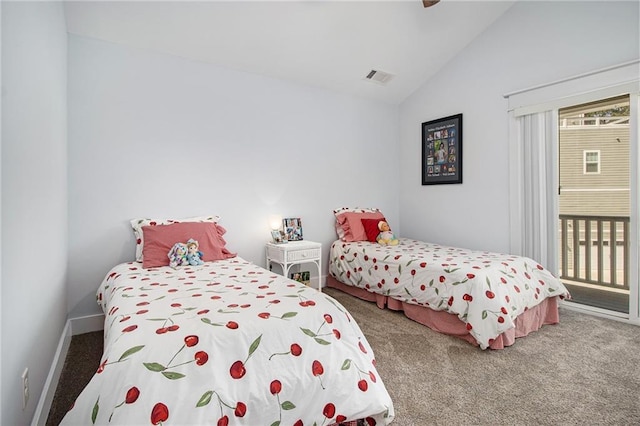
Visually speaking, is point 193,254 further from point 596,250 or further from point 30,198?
point 596,250

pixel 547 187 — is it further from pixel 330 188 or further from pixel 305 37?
pixel 305 37

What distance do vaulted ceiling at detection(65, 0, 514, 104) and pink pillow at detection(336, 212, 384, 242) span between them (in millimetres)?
1608

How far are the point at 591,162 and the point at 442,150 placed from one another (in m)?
1.89

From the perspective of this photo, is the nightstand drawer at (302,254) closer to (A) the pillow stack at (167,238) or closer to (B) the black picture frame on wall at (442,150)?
(A) the pillow stack at (167,238)

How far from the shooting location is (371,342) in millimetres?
2414

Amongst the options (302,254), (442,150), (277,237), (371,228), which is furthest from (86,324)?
(442,150)

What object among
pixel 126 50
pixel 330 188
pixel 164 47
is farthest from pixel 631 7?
pixel 126 50

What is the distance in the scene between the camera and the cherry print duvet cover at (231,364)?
3.41 ft

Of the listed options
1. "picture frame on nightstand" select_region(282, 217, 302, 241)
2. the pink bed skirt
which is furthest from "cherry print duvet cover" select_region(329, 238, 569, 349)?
"picture frame on nightstand" select_region(282, 217, 302, 241)

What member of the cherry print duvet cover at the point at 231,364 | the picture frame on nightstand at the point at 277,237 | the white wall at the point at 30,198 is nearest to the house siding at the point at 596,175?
the picture frame on nightstand at the point at 277,237

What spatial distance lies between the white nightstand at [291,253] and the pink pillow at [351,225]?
23.2 inches

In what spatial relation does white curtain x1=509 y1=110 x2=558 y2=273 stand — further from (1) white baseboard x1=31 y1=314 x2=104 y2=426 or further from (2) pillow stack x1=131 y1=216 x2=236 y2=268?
(1) white baseboard x1=31 y1=314 x2=104 y2=426

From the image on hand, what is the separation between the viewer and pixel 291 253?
318cm

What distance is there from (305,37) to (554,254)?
3267 mm
